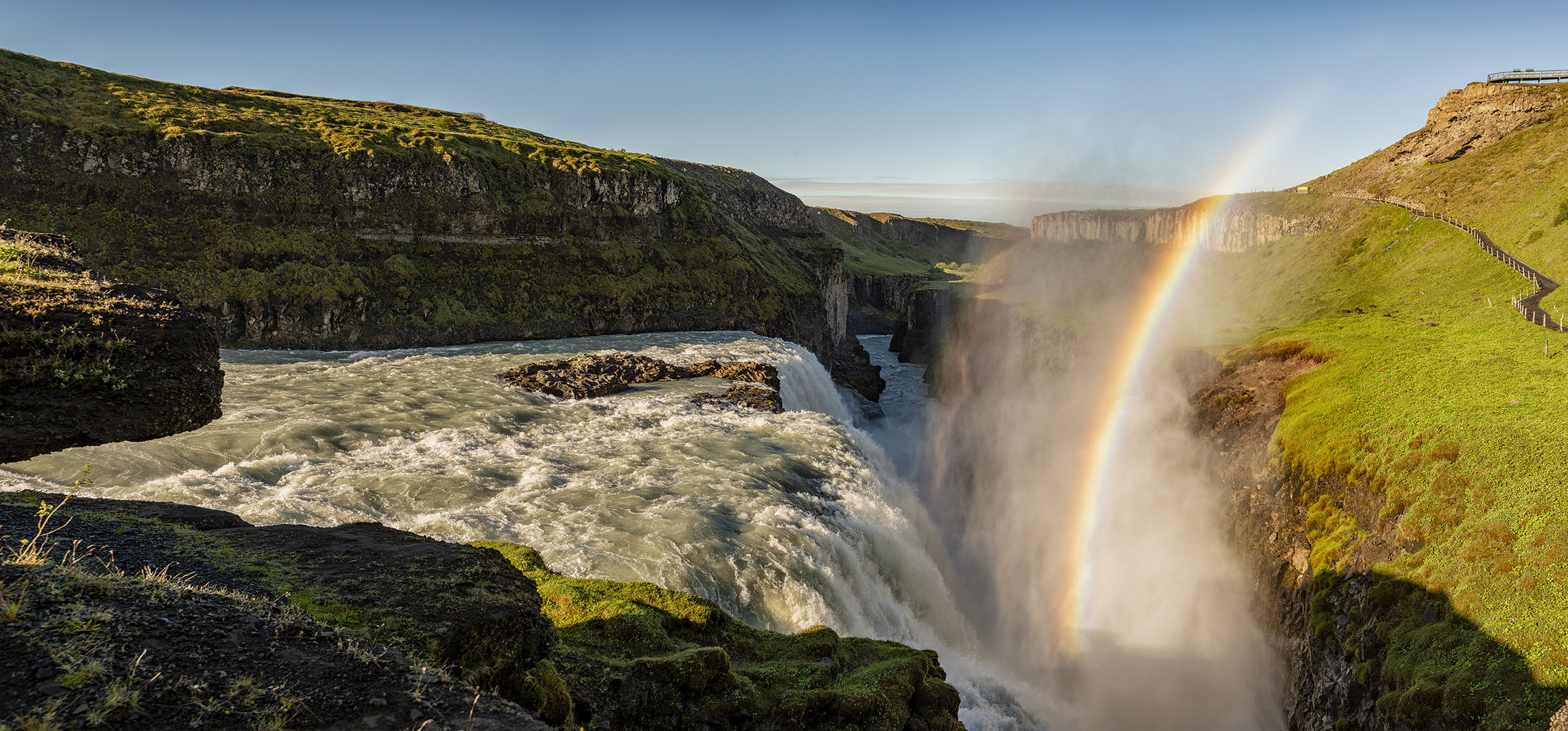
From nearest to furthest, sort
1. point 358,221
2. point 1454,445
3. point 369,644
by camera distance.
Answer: point 369,644, point 1454,445, point 358,221

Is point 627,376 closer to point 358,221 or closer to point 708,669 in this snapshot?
point 708,669

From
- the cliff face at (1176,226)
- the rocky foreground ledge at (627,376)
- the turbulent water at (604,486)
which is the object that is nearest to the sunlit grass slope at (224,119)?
the turbulent water at (604,486)

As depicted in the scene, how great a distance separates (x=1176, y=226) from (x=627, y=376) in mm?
86003

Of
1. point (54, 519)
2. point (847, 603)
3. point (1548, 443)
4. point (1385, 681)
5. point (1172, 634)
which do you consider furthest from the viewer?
point (1172, 634)

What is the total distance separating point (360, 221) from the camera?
63.2m

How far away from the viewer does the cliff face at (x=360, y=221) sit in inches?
2014

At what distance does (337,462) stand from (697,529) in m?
14.2

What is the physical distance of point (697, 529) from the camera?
21344mm

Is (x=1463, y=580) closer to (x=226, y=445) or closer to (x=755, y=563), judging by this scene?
(x=755, y=563)

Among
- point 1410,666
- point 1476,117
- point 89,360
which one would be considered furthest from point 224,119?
point 1476,117

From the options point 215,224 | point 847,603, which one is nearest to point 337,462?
point 847,603

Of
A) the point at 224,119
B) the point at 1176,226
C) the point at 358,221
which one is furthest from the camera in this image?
the point at 1176,226

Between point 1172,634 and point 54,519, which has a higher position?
point 54,519

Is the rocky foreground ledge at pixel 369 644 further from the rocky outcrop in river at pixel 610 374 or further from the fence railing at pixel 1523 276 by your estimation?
the fence railing at pixel 1523 276
